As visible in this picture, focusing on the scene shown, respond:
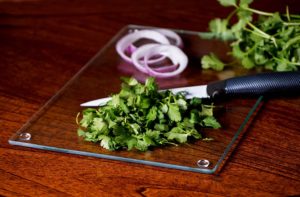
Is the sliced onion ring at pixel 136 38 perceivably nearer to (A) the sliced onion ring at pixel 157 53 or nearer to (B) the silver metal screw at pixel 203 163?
(A) the sliced onion ring at pixel 157 53

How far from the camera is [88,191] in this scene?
0.96m

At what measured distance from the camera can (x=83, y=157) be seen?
3.43 ft

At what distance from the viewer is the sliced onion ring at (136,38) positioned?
4.67ft

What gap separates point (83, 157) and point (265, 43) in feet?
1.55

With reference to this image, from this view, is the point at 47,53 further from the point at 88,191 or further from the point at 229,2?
the point at 88,191

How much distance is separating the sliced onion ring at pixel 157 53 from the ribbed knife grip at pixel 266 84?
0.17 meters

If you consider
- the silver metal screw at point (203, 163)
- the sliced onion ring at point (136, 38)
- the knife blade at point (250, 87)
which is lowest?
the silver metal screw at point (203, 163)

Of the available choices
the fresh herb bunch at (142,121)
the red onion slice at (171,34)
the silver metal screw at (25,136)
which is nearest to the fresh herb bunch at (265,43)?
the red onion slice at (171,34)

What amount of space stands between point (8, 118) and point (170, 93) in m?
0.30

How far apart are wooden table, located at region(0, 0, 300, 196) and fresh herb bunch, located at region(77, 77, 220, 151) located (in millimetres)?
41

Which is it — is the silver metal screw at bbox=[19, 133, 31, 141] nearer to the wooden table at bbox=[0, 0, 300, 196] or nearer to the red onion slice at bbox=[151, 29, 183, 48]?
the wooden table at bbox=[0, 0, 300, 196]

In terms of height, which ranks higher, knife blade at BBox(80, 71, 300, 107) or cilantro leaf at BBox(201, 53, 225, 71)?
cilantro leaf at BBox(201, 53, 225, 71)

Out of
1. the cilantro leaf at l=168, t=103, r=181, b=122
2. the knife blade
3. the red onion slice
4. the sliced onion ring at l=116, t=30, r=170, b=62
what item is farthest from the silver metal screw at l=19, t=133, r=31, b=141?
the red onion slice

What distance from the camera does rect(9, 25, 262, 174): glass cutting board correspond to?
3.38 feet
